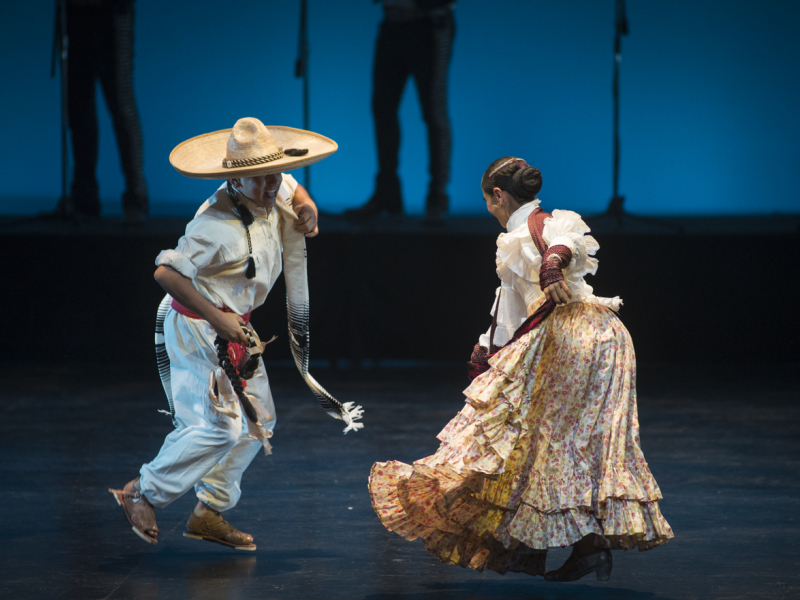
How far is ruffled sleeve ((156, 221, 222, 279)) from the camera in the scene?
2828 mm

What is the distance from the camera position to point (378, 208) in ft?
19.8

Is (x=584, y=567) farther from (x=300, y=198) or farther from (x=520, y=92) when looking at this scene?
(x=520, y=92)

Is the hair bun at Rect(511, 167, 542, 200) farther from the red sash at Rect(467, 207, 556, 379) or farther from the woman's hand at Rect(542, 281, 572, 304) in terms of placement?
the woman's hand at Rect(542, 281, 572, 304)

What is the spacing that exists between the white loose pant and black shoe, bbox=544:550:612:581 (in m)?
0.98

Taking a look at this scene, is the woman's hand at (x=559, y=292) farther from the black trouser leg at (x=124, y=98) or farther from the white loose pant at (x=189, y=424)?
the black trouser leg at (x=124, y=98)

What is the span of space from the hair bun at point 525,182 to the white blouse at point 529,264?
4 cm

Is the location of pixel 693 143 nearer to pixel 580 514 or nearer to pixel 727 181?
pixel 727 181

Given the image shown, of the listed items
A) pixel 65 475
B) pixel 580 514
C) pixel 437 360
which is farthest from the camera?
pixel 437 360

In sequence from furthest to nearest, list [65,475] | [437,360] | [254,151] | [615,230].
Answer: [437,360]
[615,230]
[65,475]
[254,151]

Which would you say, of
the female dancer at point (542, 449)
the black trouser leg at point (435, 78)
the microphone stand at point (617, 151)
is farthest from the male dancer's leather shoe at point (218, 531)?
the microphone stand at point (617, 151)

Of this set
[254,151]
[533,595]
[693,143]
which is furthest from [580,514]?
[693,143]

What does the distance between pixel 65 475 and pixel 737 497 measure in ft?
8.15

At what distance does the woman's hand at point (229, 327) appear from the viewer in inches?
111

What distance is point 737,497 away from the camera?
144 inches
